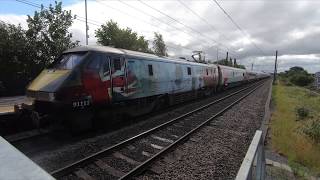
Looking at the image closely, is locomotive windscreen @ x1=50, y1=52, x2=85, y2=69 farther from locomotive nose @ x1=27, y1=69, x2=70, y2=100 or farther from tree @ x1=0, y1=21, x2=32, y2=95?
tree @ x1=0, y1=21, x2=32, y2=95

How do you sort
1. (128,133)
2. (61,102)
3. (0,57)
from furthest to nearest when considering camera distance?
(0,57)
(128,133)
(61,102)

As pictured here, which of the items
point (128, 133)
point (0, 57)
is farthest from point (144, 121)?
point (0, 57)

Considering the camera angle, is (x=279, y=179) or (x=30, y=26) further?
(x=30, y=26)

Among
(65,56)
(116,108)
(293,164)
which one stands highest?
(65,56)

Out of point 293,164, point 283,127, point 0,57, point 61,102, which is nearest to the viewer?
point 293,164

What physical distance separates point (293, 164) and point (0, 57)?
2367cm

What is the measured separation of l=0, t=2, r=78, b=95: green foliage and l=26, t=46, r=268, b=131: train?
15.9 metres

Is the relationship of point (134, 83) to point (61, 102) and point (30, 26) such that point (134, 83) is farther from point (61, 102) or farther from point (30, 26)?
point (30, 26)

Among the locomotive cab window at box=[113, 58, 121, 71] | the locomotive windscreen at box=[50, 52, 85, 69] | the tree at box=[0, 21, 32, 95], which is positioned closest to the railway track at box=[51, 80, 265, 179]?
the locomotive cab window at box=[113, 58, 121, 71]

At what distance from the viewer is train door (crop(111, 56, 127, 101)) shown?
1127cm

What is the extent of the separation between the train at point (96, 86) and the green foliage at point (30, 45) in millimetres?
15856

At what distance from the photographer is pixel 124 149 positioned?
895cm

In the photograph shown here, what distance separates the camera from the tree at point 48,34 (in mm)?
28094

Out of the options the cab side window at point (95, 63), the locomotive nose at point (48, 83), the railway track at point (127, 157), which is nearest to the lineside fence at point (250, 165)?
the railway track at point (127, 157)
